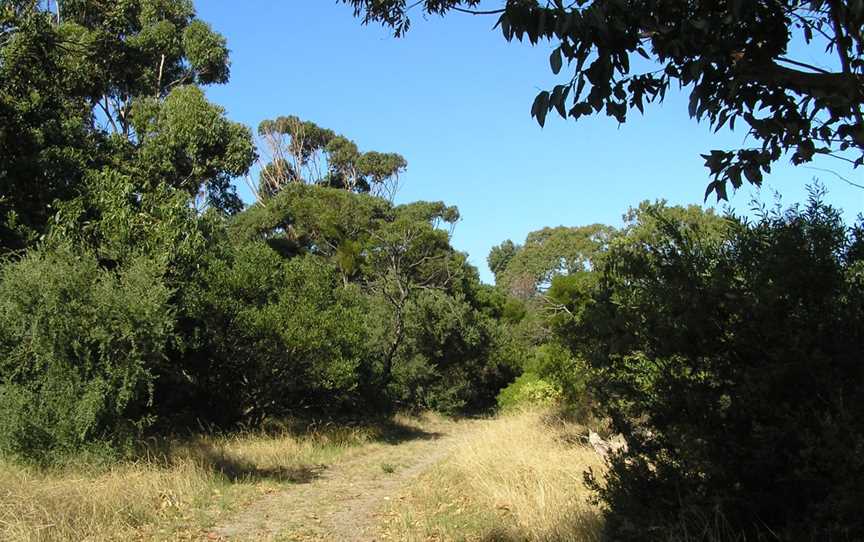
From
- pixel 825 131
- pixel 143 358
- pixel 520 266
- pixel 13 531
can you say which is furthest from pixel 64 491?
pixel 520 266

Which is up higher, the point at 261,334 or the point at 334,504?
the point at 261,334

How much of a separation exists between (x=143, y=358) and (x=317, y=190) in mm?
29783

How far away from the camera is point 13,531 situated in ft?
21.5

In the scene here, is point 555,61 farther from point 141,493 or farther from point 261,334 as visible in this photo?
point 261,334

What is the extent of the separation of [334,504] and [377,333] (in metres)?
16.5

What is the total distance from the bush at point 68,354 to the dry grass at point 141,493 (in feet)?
1.70

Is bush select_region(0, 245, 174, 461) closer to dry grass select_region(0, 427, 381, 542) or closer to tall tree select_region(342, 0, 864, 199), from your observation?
dry grass select_region(0, 427, 381, 542)

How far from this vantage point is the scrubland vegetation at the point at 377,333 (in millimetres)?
3588

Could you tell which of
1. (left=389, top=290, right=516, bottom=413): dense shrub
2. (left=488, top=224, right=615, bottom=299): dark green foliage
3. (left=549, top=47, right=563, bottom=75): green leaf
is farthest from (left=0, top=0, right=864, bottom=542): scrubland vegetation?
(left=488, top=224, right=615, bottom=299): dark green foliage

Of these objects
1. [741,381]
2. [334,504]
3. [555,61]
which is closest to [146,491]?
[334,504]

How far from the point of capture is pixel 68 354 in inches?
398

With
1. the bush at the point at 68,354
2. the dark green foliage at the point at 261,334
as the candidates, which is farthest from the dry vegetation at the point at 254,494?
the dark green foliage at the point at 261,334

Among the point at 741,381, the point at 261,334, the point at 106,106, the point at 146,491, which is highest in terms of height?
the point at 106,106

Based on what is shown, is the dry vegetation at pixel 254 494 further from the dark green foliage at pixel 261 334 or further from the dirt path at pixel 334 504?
the dark green foliage at pixel 261 334
